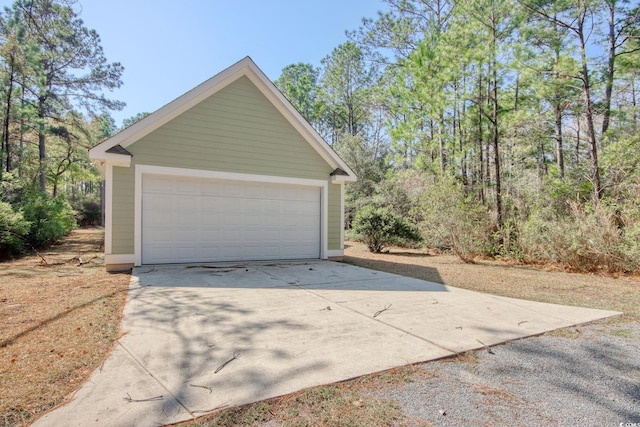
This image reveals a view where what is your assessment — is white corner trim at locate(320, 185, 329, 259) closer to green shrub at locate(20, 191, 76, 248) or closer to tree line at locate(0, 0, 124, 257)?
green shrub at locate(20, 191, 76, 248)

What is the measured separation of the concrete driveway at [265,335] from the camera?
2.29 m

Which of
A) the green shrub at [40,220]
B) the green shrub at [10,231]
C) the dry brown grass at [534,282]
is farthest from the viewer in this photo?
the green shrub at [40,220]

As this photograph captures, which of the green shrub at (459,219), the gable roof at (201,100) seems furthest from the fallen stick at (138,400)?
the green shrub at (459,219)

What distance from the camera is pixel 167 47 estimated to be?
36.8ft

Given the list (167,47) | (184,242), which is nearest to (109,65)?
(167,47)

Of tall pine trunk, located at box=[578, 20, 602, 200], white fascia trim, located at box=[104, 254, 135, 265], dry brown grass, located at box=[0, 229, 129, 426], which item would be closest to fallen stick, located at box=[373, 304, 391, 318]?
dry brown grass, located at box=[0, 229, 129, 426]

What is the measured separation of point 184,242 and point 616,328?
8027 mm

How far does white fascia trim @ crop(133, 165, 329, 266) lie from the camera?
7.55 metres

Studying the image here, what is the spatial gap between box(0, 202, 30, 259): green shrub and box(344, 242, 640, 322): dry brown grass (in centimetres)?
967

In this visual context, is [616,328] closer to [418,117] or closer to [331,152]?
[331,152]

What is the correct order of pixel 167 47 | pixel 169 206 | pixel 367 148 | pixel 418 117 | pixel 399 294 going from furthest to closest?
pixel 367 148
pixel 418 117
pixel 167 47
pixel 169 206
pixel 399 294

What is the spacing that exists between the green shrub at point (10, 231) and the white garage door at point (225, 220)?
508 cm

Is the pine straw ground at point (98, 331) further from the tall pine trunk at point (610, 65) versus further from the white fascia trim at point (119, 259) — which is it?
the tall pine trunk at point (610, 65)

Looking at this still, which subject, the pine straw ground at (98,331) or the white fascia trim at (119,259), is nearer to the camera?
the pine straw ground at (98,331)
